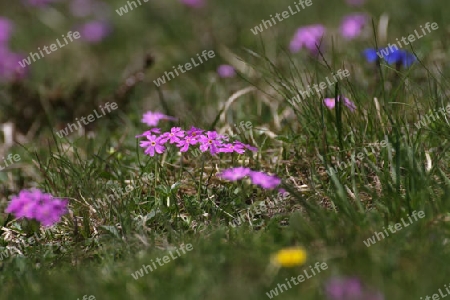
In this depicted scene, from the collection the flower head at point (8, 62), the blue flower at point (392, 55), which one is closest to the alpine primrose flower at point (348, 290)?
the blue flower at point (392, 55)

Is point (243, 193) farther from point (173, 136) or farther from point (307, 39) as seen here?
point (307, 39)

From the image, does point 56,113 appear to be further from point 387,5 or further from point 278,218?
point 387,5

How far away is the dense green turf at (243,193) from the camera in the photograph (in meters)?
2.54

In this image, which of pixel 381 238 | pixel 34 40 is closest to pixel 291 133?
pixel 381 238

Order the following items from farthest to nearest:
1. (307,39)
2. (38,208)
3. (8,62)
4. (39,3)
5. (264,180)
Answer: (39,3) < (8,62) < (307,39) < (38,208) < (264,180)

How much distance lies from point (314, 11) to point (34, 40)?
266cm

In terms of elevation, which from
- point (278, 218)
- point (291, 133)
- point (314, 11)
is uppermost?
point (314, 11)

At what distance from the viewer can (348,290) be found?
7.51 feet

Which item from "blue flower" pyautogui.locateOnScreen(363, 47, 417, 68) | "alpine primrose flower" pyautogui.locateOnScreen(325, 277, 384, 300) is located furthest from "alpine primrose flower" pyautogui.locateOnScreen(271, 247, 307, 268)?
"blue flower" pyautogui.locateOnScreen(363, 47, 417, 68)

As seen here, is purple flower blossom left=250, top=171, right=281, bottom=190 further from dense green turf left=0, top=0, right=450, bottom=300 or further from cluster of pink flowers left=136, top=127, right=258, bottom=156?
cluster of pink flowers left=136, top=127, right=258, bottom=156

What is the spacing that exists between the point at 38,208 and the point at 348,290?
4.70 feet

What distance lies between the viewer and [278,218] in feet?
10.3

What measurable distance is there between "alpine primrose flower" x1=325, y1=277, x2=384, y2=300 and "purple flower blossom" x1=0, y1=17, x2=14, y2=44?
506 cm

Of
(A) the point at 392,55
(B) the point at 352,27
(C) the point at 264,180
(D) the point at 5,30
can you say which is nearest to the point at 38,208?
(C) the point at 264,180
